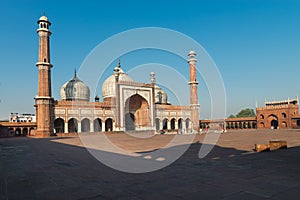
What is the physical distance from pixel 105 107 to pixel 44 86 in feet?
31.1

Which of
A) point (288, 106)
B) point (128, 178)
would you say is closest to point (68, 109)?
point (128, 178)

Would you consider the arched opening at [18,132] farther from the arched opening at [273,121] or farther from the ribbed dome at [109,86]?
the arched opening at [273,121]

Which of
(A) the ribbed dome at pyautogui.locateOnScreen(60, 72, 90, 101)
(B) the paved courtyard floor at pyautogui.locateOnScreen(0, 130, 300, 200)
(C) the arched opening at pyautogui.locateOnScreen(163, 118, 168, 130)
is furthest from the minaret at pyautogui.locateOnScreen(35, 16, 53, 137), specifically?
(B) the paved courtyard floor at pyautogui.locateOnScreen(0, 130, 300, 200)

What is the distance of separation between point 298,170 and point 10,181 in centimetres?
631

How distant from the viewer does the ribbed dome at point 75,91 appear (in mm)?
37688

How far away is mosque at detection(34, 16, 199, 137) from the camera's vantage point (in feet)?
94.1

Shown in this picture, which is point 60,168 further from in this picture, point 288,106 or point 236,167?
point 288,106

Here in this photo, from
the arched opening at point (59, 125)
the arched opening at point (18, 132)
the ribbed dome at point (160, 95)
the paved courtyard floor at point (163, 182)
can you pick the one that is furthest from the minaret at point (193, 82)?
the paved courtyard floor at point (163, 182)

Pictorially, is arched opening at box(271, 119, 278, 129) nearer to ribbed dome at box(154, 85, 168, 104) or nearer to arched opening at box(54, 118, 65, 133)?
ribbed dome at box(154, 85, 168, 104)

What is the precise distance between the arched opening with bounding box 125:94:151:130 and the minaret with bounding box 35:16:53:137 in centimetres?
1311

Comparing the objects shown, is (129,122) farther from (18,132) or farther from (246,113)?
(246,113)

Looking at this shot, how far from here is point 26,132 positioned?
3216cm

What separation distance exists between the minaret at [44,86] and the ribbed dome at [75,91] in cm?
842

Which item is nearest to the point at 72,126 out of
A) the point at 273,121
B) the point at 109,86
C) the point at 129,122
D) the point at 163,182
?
the point at 129,122
